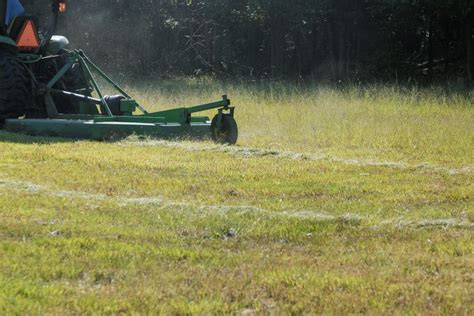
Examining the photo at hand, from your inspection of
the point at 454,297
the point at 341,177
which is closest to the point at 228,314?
the point at 454,297

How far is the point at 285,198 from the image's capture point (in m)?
7.42

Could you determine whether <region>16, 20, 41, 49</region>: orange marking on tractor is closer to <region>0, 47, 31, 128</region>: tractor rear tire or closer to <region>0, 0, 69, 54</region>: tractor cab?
<region>0, 0, 69, 54</region>: tractor cab

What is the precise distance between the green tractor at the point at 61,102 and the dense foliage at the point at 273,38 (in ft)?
54.0

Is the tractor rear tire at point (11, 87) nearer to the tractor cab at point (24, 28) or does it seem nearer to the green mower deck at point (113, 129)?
the tractor cab at point (24, 28)

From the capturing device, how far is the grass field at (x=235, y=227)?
15.2 feet

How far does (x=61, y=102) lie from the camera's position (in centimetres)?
1322

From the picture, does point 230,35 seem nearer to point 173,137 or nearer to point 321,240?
point 173,137

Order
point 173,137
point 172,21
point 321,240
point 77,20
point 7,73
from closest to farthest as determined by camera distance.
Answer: point 321,240
point 173,137
point 7,73
point 77,20
point 172,21

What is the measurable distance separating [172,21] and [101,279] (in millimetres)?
27992

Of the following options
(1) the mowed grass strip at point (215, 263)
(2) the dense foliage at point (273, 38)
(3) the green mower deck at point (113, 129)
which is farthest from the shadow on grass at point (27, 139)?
(2) the dense foliage at point (273, 38)

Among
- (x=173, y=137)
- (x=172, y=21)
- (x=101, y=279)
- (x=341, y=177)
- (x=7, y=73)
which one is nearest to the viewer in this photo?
(x=101, y=279)

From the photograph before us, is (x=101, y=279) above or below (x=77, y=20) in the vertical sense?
below

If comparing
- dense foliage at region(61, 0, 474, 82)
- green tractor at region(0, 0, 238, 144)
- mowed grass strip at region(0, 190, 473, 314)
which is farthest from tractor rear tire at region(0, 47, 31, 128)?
dense foliage at region(61, 0, 474, 82)

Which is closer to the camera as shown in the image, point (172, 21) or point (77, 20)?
point (77, 20)
